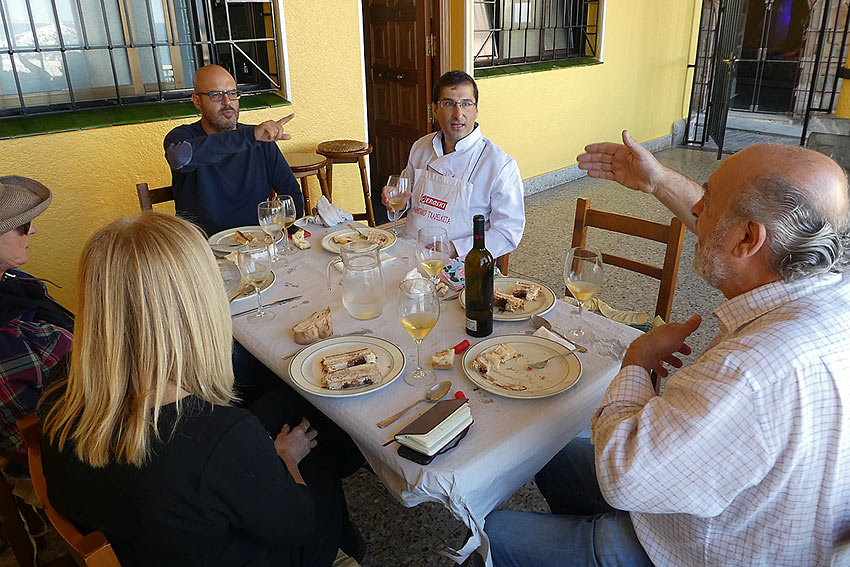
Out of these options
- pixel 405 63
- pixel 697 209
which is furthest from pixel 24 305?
pixel 405 63

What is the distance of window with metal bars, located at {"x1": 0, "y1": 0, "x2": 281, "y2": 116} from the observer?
3141 mm

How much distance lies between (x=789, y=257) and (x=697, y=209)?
0.26 meters

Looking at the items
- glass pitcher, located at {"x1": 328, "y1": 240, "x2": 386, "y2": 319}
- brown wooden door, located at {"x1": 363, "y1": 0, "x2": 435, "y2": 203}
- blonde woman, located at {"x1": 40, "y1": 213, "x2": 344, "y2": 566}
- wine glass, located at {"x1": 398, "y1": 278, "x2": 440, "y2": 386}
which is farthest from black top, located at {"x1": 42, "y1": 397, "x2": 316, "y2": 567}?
brown wooden door, located at {"x1": 363, "y1": 0, "x2": 435, "y2": 203}

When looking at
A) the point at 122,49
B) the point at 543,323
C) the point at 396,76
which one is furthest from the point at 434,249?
the point at 396,76

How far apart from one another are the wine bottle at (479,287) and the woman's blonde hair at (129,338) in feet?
2.19

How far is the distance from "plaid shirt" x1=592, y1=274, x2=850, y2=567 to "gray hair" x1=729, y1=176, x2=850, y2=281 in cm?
3

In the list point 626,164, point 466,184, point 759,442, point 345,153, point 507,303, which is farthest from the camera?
point 345,153

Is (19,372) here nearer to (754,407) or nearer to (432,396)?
(432,396)

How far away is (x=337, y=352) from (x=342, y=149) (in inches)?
104

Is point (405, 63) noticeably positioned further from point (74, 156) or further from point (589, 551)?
point (589, 551)

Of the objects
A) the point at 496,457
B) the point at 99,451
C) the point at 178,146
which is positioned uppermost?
the point at 178,146

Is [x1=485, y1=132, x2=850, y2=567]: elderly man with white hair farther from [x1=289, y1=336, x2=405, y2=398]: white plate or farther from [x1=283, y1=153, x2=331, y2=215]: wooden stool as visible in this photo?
[x1=283, y1=153, x2=331, y2=215]: wooden stool

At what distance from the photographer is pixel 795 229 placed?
102 cm

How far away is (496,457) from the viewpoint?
115 centimetres
